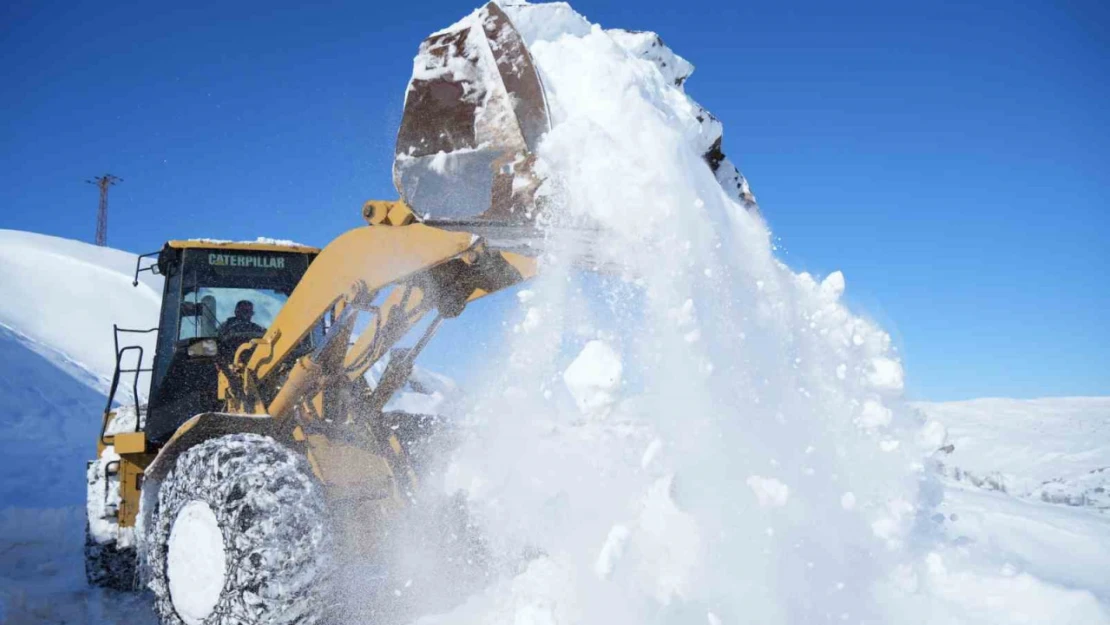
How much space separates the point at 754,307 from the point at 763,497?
95 cm

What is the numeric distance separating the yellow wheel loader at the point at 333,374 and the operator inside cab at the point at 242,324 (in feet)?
0.06

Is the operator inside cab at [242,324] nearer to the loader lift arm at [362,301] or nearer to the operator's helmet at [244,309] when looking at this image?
the operator's helmet at [244,309]

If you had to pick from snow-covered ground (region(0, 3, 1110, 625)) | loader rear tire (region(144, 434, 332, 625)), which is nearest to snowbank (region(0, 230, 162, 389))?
loader rear tire (region(144, 434, 332, 625))

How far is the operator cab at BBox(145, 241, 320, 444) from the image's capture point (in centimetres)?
497

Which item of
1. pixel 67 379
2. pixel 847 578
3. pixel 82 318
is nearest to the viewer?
pixel 847 578

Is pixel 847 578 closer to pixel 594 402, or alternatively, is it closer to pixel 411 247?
pixel 594 402

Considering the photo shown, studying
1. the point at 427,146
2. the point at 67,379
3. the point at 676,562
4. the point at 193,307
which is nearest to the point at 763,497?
the point at 676,562

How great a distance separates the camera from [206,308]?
5137mm

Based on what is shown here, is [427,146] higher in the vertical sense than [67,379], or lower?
lower

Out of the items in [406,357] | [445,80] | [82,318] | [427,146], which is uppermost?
[82,318]

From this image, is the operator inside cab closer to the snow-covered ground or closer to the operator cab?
the operator cab

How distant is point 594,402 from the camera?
344 cm

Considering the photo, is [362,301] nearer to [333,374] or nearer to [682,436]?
[333,374]

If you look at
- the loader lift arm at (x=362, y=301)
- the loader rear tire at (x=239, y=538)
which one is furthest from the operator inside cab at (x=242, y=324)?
the loader rear tire at (x=239, y=538)
